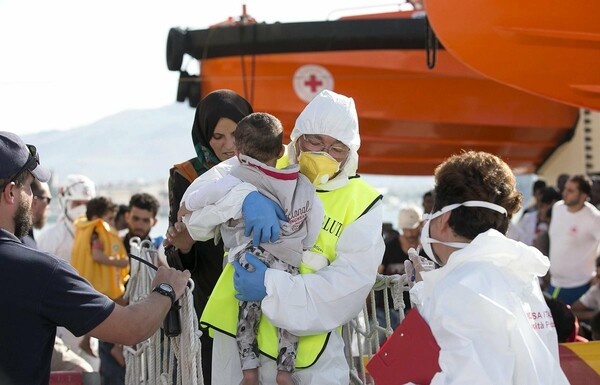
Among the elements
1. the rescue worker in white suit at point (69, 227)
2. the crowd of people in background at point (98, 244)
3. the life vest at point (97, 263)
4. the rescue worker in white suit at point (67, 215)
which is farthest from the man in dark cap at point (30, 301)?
the rescue worker in white suit at point (67, 215)

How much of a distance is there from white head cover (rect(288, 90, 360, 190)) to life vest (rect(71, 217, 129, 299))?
14.1 ft

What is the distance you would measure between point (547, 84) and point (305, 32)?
11.1 ft

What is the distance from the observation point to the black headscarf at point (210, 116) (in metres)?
3.81

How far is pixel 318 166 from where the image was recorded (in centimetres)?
324

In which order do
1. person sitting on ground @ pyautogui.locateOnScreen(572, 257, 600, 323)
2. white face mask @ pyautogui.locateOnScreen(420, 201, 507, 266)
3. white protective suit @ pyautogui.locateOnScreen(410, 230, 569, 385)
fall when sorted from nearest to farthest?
white protective suit @ pyautogui.locateOnScreen(410, 230, 569, 385)
white face mask @ pyautogui.locateOnScreen(420, 201, 507, 266)
person sitting on ground @ pyautogui.locateOnScreen(572, 257, 600, 323)

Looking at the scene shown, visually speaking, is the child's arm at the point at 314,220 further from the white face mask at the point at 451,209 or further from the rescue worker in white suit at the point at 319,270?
the white face mask at the point at 451,209

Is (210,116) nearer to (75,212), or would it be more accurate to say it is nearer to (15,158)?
(15,158)

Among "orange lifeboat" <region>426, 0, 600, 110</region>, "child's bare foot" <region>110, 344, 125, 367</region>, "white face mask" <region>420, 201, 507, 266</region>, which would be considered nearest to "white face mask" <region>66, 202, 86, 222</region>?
"child's bare foot" <region>110, 344, 125, 367</region>

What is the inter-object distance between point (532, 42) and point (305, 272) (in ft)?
14.3

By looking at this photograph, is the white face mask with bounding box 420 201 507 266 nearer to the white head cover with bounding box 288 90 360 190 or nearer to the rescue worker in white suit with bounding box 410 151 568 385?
the rescue worker in white suit with bounding box 410 151 568 385

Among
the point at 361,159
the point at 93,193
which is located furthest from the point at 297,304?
the point at 361,159

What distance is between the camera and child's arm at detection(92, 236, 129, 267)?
727 cm

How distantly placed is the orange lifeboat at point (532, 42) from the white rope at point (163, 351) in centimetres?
370

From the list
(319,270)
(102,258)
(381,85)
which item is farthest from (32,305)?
(381,85)
